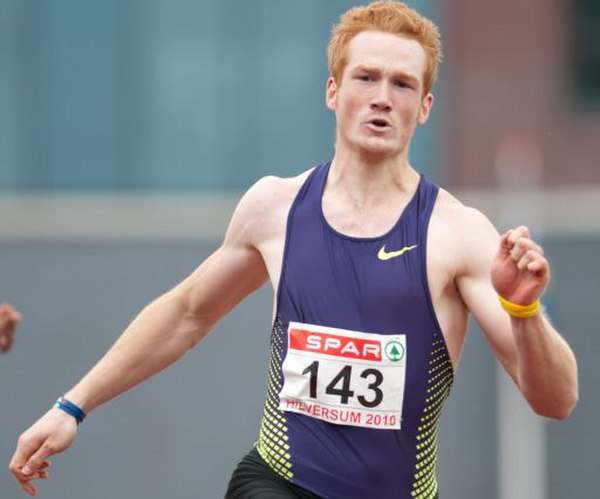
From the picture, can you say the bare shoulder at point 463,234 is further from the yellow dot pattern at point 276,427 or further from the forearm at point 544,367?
the yellow dot pattern at point 276,427

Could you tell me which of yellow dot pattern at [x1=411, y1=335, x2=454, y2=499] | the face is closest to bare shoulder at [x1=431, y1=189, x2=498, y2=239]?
the face

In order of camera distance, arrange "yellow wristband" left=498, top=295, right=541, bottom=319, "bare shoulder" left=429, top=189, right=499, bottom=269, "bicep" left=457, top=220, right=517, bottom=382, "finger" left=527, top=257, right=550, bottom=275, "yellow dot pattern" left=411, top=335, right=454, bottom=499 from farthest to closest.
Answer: "yellow dot pattern" left=411, top=335, right=454, bottom=499
"bare shoulder" left=429, top=189, right=499, bottom=269
"bicep" left=457, top=220, right=517, bottom=382
"yellow wristband" left=498, top=295, right=541, bottom=319
"finger" left=527, top=257, right=550, bottom=275

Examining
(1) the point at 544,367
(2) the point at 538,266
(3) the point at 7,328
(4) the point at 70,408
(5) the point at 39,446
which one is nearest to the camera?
(2) the point at 538,266

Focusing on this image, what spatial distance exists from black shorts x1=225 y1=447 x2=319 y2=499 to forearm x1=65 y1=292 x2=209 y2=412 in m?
0.49

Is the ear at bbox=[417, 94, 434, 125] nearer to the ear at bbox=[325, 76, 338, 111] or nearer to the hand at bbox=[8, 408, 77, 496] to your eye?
the ear at bbox=[325, 76, 338, 111]

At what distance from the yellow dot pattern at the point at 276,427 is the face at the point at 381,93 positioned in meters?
0.67

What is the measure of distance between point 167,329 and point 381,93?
45.4 inches

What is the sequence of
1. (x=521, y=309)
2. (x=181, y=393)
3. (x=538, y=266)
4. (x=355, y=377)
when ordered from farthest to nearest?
(x=181, y=393) < (x=355, y=377) < (x=521, y=309) < (x=538, y=266)

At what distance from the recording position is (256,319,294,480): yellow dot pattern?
5.60 m

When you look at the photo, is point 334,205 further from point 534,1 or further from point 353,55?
point 534,1

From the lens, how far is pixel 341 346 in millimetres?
5465

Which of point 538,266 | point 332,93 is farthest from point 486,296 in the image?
point 332,93

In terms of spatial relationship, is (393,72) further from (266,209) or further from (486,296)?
(486,296)

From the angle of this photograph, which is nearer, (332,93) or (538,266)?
(538,266)
